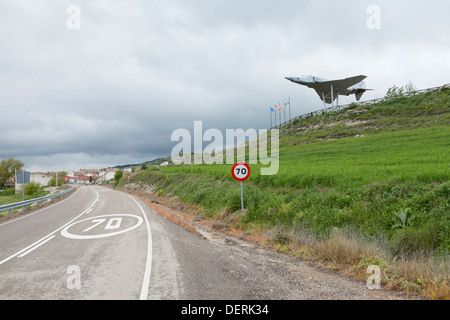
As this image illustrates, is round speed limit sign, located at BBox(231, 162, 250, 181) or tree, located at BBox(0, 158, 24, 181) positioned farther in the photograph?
tree, located at BBox(0, 158, 24, 181)

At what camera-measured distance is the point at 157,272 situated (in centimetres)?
530

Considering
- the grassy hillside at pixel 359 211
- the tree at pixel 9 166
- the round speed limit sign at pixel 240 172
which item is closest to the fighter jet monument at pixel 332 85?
Answer: the grassy hillside at pixel 359 211

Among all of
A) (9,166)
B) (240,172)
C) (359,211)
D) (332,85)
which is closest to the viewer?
(359,211)

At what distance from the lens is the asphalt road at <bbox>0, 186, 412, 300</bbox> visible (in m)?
4.36

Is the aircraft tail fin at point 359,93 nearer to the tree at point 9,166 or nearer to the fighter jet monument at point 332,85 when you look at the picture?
the fighter jet monument at point 332,85

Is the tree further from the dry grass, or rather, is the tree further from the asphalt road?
the dry grass

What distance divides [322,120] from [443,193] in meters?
52.6

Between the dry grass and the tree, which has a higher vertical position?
the tree

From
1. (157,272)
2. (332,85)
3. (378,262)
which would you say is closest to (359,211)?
(378,262)

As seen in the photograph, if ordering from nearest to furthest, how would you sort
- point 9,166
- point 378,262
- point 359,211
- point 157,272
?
point 157,272, point 378,262, point 359,211, point 9,166

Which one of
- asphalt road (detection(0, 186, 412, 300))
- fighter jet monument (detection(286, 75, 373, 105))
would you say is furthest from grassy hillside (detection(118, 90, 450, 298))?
fighter jet monument (detection(286, 75, 373, 105))

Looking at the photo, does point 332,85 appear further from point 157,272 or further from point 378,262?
point 157,272

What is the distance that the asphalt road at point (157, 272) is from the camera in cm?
436
